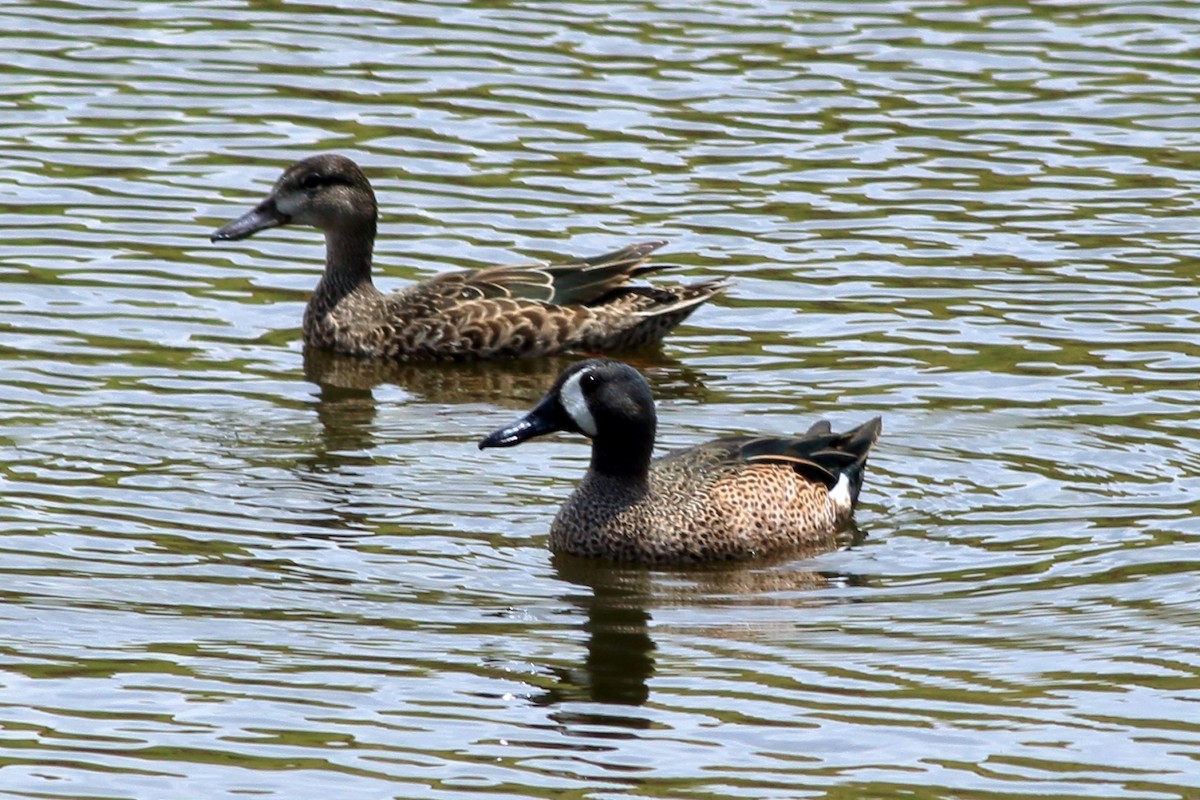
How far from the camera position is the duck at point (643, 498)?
35.6 ft

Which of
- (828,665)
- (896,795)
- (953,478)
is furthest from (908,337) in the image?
(896,795)

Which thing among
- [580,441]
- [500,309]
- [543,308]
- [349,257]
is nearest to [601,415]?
[580,441]

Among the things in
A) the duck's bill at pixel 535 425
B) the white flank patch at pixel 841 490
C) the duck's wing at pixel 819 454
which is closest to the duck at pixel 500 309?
the duck's wing at pixel 819 454

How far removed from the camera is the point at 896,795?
797 centimetres

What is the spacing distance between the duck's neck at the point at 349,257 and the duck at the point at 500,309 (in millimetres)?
10

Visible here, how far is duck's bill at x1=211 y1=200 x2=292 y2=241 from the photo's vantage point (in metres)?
15.0

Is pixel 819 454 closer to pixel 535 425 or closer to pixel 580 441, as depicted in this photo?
pixel 535 425

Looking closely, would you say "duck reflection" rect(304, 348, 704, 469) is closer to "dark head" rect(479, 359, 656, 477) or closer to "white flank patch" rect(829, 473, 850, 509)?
"dark head" rect(479, 359, 656, 477)

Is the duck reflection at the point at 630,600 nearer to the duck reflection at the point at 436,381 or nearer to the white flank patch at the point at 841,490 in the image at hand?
the white flank patch at the point at 841,490

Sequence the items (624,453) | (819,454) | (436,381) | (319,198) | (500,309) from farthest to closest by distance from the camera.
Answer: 1. (319,198)
2. (500,309)
3. (436,381)
4. (819,454)
5. (624,453)

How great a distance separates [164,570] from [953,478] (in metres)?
3.79

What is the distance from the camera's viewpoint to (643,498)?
1098 cm

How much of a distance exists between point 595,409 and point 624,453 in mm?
244

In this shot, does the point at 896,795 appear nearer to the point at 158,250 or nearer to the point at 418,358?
the point at 418,358
